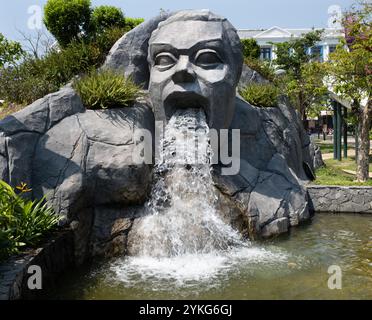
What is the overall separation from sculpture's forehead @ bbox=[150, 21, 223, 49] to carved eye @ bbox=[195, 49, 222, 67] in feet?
0.80

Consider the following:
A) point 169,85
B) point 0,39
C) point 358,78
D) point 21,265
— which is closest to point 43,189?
point 21,265

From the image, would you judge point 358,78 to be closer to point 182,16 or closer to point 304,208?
point 304,208

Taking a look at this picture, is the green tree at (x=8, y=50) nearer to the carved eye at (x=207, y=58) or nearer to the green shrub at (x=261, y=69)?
the carved eye at (x=207, y=58)

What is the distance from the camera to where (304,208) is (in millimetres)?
9039

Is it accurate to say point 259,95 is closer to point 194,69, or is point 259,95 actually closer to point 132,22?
point 194,69

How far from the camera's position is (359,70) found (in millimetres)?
11914

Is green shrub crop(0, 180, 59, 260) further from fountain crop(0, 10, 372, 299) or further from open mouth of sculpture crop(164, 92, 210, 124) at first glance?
open mouth of sculpture crop(164, 92, 210, 124)

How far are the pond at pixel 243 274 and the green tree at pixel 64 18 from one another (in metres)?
10.4

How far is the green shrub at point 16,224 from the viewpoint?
16.0ft

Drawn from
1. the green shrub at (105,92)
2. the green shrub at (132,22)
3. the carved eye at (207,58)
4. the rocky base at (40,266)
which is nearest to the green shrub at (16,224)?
the rocky base at (40,266)

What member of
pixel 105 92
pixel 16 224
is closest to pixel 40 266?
pixel 16 224

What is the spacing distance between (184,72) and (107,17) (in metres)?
9.56

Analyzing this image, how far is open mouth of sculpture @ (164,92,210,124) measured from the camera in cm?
795

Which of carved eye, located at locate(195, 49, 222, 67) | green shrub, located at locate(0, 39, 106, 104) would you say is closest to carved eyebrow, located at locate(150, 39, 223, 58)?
carved eye, located at locate(195, 49, 222, 67)
